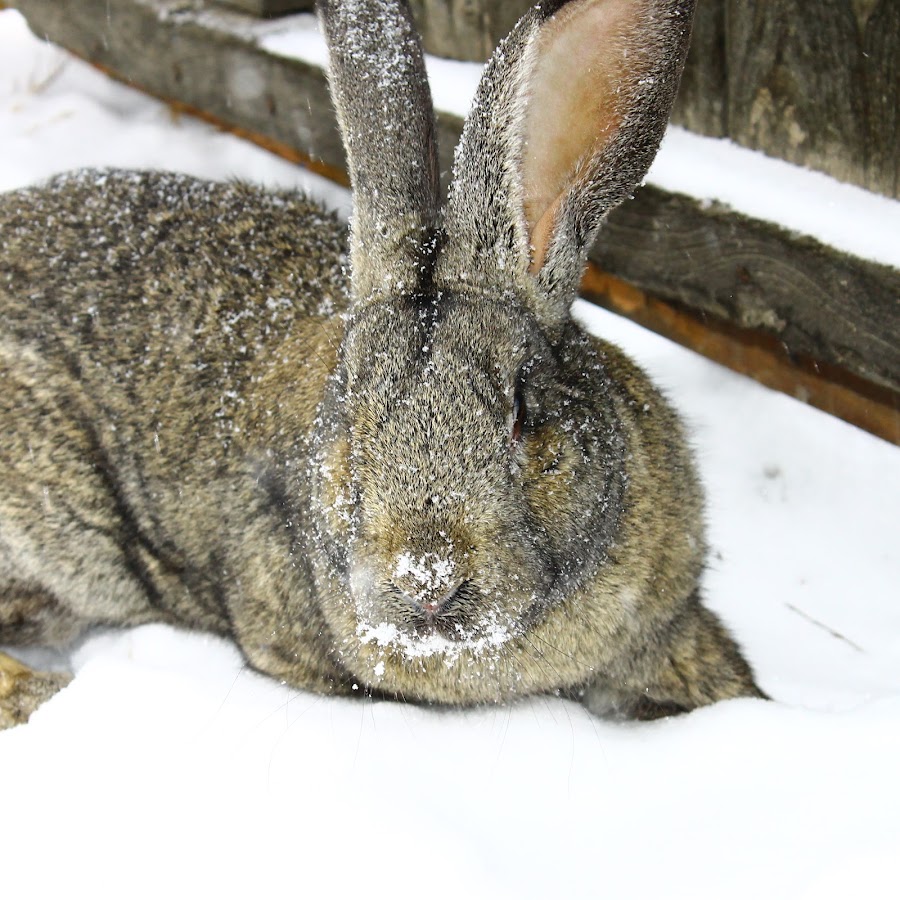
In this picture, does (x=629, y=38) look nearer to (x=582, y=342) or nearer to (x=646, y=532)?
(x=582, y=342)

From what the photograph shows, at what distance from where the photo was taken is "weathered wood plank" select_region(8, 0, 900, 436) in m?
3.30

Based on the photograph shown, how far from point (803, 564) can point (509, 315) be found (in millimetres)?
1591

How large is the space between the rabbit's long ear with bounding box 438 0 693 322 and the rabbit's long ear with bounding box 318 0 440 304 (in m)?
0.18

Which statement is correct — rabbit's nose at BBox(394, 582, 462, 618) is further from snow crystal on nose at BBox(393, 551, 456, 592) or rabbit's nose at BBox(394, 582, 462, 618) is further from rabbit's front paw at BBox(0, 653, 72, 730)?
rabbit's front paw at BBox(0, 653, 72, 730)

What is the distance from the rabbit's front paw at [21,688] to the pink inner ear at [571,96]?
1974mm

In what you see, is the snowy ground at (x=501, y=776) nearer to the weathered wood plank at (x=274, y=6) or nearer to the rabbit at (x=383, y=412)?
the rabbit at (x=383, y=412)

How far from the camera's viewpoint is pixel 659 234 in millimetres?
3826

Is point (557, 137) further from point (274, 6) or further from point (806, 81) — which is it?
point (274, 6)

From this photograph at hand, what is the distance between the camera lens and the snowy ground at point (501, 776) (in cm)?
226

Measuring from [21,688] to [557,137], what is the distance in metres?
2.26

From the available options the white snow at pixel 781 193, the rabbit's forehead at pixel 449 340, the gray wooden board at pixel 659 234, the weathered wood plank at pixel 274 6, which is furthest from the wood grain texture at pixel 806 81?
the weathered wood plank at pixel 274 6

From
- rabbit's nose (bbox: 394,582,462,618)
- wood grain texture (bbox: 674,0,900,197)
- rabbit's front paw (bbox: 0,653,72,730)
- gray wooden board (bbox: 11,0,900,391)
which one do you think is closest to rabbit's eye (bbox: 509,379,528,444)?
rabbit's nose (bbox: 394,582,462,618)

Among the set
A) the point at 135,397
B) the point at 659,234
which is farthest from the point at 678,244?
the point at 135,397

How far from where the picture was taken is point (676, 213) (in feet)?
12.2
